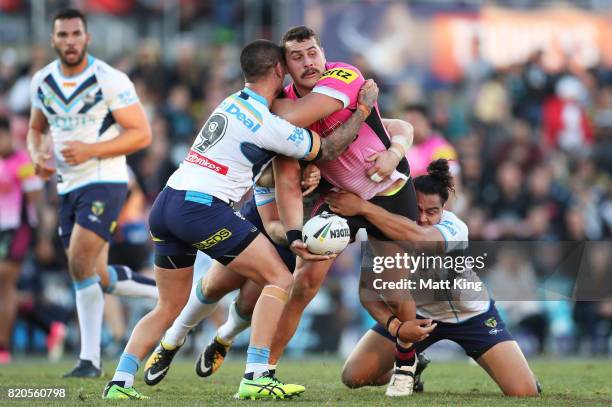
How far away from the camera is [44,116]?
35.2 ft

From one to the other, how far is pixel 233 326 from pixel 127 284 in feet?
7.14

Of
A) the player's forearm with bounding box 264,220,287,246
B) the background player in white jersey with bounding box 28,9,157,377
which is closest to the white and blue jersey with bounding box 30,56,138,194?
the background player in white jersey with bounding box 28,9,157,377

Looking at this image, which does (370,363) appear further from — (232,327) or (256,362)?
(256,362)

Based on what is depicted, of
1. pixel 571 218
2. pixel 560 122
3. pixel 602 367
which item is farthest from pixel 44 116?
pixel 560 122

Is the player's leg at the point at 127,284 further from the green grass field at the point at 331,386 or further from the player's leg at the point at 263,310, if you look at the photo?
the player's leg at the point at 263,310

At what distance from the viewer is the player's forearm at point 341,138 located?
8297 mm

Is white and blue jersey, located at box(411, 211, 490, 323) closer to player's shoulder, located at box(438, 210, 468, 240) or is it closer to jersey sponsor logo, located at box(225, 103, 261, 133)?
player's shoulder, located at box(438, 210, 468, 240)

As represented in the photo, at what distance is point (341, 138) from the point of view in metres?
8.38

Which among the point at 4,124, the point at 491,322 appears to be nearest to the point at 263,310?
the point at 491,322

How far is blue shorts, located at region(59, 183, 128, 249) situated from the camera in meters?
10.3

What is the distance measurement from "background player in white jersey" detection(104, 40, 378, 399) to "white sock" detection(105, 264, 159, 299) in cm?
294

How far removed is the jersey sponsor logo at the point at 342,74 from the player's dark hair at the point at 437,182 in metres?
1.00

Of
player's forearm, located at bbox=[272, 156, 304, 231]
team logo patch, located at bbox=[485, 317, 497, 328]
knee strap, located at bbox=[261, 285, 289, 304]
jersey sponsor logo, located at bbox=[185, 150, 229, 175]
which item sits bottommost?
team logo patch, located at bbox=[485, 317, 497, 328]

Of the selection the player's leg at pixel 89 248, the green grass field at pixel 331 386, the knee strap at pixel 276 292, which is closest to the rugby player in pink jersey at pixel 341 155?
the green grass field at pixel 331 386
